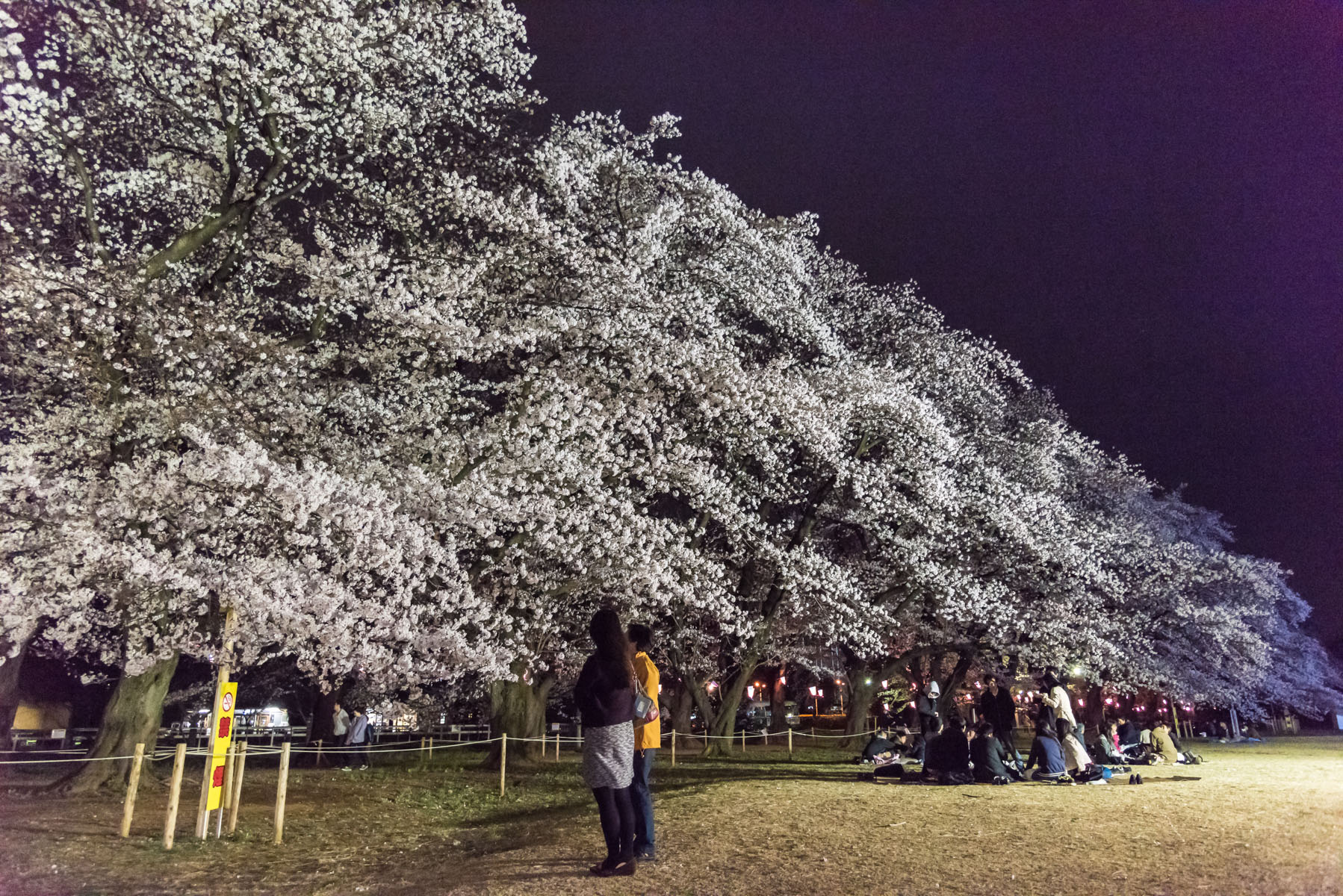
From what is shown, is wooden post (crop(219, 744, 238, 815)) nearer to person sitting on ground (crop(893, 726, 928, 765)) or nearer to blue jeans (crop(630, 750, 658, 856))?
blue jeans (crop(630, 750, 658, 856))

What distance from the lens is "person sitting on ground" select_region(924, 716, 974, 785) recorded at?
12.4 m

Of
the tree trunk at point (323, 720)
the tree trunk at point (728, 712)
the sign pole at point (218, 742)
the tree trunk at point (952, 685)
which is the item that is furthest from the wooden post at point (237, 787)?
the tree trunk at point (952, 685)

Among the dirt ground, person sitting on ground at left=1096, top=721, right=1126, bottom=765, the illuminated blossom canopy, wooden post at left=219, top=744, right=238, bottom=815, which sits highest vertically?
the illuminated blossom canopy

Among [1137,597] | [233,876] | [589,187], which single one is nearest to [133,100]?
[589,187]

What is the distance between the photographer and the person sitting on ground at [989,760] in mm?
12352

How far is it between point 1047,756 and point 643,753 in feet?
27.6

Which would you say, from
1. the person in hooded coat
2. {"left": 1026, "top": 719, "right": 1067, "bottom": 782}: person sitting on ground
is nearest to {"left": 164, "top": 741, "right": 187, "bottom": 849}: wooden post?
the person in hooded coat

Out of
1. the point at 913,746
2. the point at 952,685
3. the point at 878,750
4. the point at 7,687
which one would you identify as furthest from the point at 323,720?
the point at 952,685

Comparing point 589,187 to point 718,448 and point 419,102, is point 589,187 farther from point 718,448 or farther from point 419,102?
point 718,448

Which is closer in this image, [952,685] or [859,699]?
[859,699]

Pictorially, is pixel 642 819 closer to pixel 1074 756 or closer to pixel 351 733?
pixel 1074 756

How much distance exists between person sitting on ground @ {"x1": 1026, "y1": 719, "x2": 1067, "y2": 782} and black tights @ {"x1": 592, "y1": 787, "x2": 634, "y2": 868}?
29.5ft

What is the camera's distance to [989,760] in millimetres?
12461

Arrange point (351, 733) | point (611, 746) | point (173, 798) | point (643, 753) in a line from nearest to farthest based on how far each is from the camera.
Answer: point (611, 746), point (643, 753), point (173, 798), point (351, 733)
